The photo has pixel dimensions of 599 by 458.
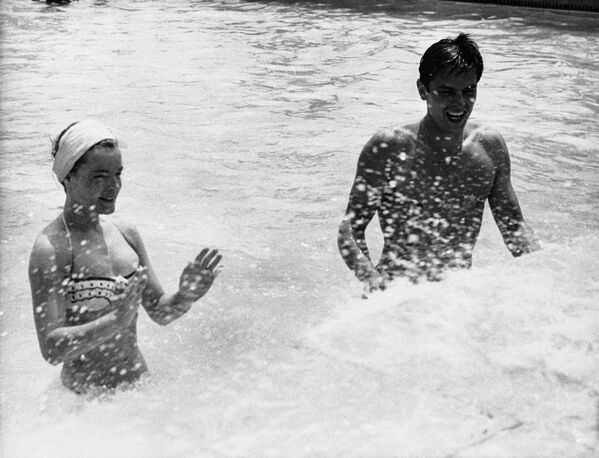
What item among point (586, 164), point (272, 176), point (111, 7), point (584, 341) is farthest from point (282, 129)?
point (111, 7)

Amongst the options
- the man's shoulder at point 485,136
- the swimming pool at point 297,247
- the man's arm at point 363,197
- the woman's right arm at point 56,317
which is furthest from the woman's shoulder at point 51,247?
the man's shoulder at point 485,136

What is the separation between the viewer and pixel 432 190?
3855 mm

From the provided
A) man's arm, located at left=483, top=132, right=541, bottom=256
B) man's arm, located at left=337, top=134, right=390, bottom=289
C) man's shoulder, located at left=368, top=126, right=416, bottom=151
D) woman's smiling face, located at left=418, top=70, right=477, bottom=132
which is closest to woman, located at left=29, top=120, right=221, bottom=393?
man's arm, located at left=337, top=134, right=390, bottom=289

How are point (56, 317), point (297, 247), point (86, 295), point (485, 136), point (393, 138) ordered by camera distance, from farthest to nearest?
point (297, 247) → point (485, 136) → point (393, 138) → point (86, 295) → point (56, 317)

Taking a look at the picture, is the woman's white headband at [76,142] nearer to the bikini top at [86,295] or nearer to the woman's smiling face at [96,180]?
the woman's smiling face at [96,180]

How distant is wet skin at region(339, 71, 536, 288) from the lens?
3.75 m

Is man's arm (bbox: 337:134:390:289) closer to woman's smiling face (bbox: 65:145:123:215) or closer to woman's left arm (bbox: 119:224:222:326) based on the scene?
Answer: woman's left arm (bbox: 119:224:222:326)

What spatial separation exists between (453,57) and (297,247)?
2709 mm

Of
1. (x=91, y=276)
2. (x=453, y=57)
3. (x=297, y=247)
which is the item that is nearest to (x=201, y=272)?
(x=91, y=276)

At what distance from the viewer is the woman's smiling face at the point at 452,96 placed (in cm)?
362

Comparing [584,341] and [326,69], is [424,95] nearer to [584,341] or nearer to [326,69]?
[584,341]

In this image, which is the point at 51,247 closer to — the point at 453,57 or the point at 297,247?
the point at 453,57

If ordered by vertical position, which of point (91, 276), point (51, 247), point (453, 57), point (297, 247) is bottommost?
point (297, 247)

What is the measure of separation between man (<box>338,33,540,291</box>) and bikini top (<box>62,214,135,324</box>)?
115 centimetres
